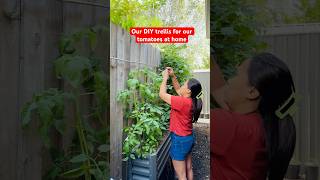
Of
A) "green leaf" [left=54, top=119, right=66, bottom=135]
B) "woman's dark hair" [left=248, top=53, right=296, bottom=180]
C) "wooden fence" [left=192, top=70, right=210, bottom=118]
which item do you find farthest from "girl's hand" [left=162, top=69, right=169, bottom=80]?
"green leaf" [left=54, top=119, right=66, bottom=135]

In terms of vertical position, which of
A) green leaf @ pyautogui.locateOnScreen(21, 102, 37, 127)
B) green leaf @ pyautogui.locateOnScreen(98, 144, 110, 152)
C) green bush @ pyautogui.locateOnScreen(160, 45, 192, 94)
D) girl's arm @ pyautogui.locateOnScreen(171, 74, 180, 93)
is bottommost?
green leaf @ pyautogui.locateOnScreen(98, 144, 110, 152)

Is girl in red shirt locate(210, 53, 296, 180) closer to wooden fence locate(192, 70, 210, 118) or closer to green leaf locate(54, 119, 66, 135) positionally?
wooden fence locate(192, 70, 210, 118)

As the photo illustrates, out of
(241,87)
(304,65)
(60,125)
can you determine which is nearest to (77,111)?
(60,125)

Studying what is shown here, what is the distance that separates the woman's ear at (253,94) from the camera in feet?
5.26

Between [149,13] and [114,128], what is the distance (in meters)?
0.48

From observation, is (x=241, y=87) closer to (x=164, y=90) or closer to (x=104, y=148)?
(x=164, y=90)

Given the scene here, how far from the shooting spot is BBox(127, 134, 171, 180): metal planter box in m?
1.57

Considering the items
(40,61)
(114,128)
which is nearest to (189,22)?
(114,128)

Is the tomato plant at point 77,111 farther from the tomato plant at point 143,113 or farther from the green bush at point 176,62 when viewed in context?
the green bush at point 176,62

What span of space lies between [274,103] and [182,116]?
373 mm

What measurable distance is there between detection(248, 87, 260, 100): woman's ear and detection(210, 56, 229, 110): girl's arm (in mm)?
108

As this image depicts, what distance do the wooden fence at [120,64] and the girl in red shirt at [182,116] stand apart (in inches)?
3.7

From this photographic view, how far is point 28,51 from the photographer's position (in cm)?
168

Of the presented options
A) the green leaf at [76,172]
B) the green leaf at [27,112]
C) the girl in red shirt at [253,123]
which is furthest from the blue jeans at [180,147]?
the green leaf at [27,112]
